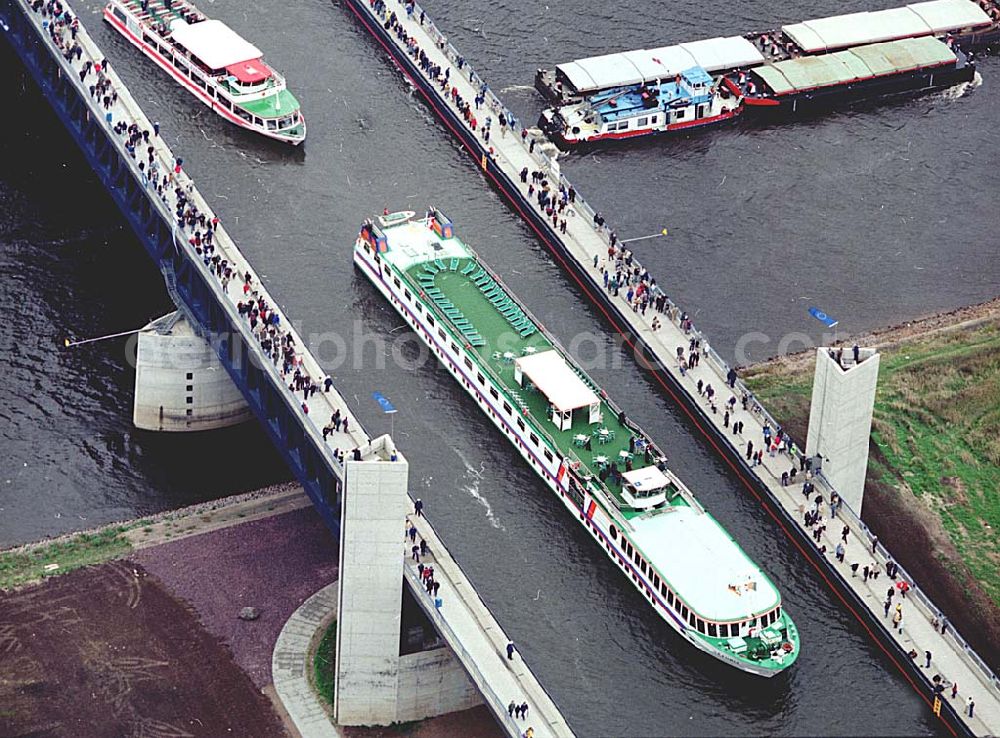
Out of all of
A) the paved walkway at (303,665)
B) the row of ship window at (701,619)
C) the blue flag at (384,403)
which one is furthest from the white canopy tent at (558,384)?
the paved walkway at (303,665)

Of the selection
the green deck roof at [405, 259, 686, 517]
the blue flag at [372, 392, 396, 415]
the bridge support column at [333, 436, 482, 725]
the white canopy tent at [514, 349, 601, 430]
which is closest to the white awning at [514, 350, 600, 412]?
the white canopy tent at [514, 349, 601, 430]

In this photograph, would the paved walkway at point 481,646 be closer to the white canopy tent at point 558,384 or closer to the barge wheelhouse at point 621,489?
the barge wheelhouse at point 621,489

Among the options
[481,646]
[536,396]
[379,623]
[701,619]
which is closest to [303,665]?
[379,623]

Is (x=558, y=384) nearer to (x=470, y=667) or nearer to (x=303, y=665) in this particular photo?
(x=470, y=667)

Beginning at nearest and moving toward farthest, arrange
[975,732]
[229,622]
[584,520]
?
1. [975,732]
2. [584,520]
3. [229,622]

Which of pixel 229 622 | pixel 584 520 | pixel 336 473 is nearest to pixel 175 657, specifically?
pixel 229 622

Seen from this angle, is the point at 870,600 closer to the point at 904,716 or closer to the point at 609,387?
the point at 904,716

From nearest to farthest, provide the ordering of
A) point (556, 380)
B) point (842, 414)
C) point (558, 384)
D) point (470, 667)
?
1. point (470, 667)
2. point (842, 414)
3. point (558, 384)
4. point (556, 380)

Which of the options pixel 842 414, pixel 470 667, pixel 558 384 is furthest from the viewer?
pixel 558 384
